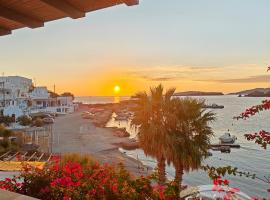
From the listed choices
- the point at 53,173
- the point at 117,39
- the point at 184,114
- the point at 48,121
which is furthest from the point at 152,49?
the point at 48,121

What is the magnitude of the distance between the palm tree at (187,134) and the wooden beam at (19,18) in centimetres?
1146

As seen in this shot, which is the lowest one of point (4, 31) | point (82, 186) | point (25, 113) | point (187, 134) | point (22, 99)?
point (25, 113)

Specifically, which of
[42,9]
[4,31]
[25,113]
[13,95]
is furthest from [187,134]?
[13,95]

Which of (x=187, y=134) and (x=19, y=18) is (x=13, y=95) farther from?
(x=19, y=18)

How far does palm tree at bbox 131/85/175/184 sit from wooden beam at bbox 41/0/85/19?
11.7m

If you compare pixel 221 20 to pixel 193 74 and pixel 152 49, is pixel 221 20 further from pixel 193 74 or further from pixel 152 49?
pixel 193 74

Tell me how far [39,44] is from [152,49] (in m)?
8.03

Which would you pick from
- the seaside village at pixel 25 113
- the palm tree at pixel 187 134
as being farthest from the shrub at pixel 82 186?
the seaside village at pixel 25 113

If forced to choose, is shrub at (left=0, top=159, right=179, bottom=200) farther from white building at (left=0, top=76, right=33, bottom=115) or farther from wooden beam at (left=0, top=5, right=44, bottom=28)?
white building at (left=0, top=76, right=33, bottom=115)

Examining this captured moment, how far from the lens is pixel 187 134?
46.7ft

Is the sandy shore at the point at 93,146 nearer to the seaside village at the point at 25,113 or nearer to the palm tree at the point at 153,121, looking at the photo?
the seaside village at the point at 25,113

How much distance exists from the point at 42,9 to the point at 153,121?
40.3 feet

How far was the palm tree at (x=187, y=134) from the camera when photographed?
45.3 ft

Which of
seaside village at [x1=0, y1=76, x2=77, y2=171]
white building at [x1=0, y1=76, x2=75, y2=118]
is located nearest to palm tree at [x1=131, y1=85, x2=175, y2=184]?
seaside village at [x1=0, y1=76, x2=77, y2=171]
